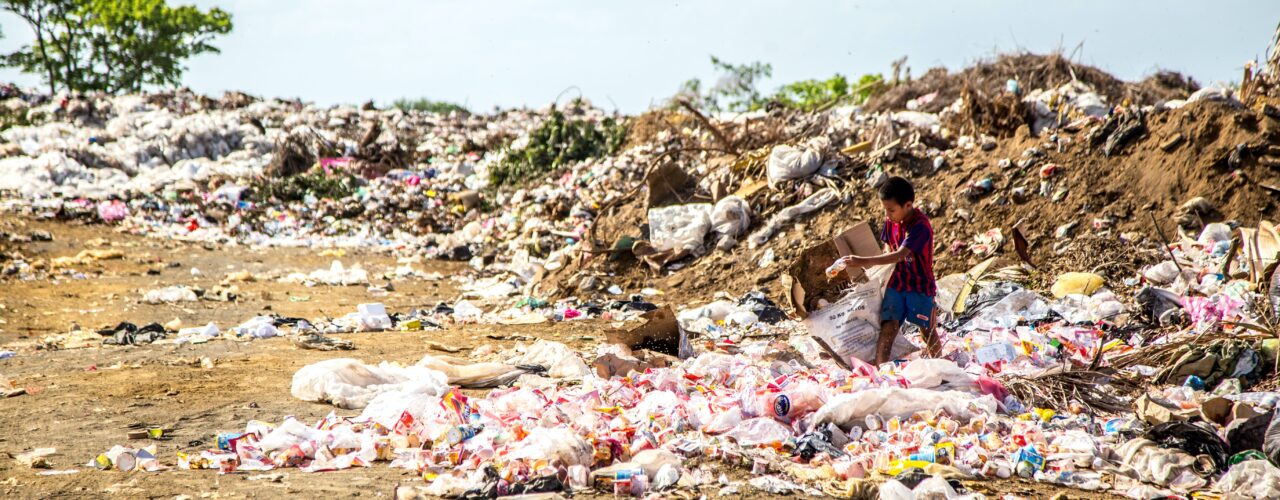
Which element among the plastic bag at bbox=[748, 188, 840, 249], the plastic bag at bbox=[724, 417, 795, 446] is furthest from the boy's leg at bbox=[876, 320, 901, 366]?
the plastic bag at bbox=[748, 188, 840, 249]

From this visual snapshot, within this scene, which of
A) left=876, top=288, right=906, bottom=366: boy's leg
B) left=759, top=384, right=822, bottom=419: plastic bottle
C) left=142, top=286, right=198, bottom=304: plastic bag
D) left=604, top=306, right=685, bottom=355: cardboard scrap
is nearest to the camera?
left=759, top=384, right=822, bottom=419: plastic bottle

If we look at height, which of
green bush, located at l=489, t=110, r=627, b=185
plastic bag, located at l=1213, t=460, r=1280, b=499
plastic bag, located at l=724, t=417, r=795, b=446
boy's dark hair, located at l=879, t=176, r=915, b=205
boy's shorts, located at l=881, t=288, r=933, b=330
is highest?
green bush, located at l=489, t=110, r=627, b=185

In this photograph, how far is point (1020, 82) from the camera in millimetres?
10383

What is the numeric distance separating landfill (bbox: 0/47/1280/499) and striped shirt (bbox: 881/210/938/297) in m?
0.11

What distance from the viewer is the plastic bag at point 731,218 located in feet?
25.9

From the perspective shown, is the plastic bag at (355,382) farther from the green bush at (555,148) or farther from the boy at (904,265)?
the green bush at (555,148)

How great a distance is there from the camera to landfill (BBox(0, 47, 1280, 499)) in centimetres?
317

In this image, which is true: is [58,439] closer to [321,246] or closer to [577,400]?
[577,400]

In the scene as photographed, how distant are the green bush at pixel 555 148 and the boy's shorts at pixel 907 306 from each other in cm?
815

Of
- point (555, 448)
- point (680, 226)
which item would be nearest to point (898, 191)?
point (555, 448)

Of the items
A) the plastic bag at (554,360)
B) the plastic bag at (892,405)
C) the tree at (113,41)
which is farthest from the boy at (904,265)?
the tree at (113,41)

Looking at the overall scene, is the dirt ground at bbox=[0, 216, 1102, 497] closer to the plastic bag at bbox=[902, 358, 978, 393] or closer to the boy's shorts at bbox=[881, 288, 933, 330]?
the plastic bag at bbox=[902, 358, 978, 393]

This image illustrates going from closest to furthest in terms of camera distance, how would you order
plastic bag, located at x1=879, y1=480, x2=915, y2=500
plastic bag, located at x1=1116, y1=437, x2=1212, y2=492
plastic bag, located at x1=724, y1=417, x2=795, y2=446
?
plastic bag, located at x1=879, y1=480, x2=915, y2=500 < plastic bag, located at x1=1116, y1=437, x2=1212, y2=492 < plastic bag, located at x1=724, y1=417, x2=795, y2=446

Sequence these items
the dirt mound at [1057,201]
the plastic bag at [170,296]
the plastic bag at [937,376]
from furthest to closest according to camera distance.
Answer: the plastic bag at [170,296] → the dirt mound at [1057,201] → the plastic bag at [937,376]
